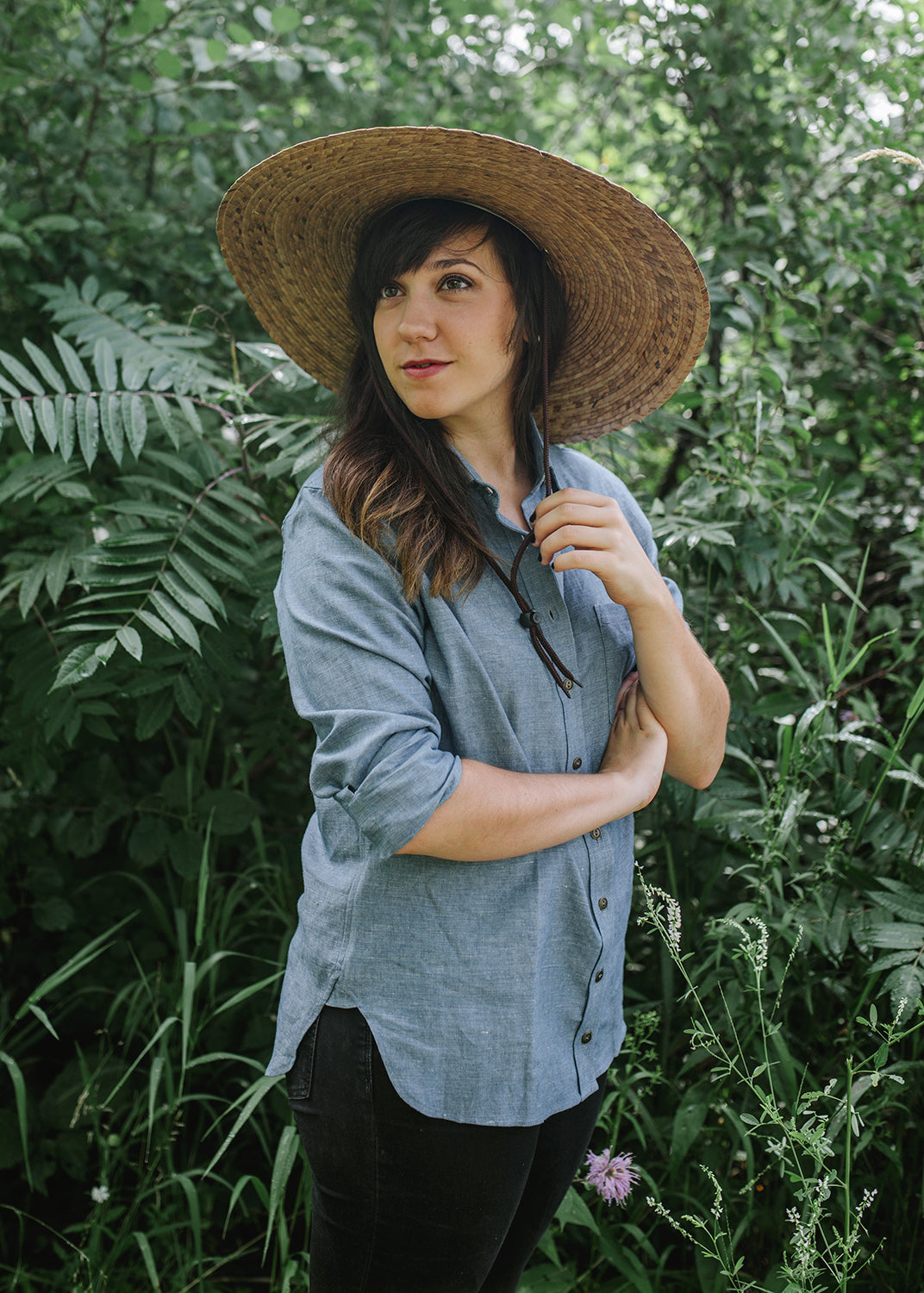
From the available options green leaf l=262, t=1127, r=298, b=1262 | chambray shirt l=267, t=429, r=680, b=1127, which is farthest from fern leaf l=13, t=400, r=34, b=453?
green leaf l=262, t=1127, r=298, b=1262

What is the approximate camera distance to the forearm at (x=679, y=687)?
4.49 feet

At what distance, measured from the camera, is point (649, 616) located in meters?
1.35

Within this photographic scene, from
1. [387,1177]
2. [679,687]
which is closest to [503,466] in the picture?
[679,687]

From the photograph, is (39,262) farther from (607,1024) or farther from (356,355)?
(607,1024)

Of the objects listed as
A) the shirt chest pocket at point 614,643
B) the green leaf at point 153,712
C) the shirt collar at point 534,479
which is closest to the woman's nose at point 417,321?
the shirt collar at point 534,479

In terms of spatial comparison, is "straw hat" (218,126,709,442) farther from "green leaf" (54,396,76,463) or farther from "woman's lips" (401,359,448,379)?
"green leaf" (54,396,76,463)

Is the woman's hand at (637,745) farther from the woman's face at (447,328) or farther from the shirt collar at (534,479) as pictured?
the woman's face at (447,328)

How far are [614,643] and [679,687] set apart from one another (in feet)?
0.44

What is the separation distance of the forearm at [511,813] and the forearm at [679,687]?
184mm

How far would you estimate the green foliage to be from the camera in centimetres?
187

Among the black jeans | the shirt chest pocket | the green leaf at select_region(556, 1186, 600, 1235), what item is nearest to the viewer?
the black jeans

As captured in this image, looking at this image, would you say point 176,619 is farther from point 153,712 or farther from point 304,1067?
point 304,1067

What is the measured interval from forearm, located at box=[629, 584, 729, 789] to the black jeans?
59cm

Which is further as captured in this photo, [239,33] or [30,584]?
[239,33]
